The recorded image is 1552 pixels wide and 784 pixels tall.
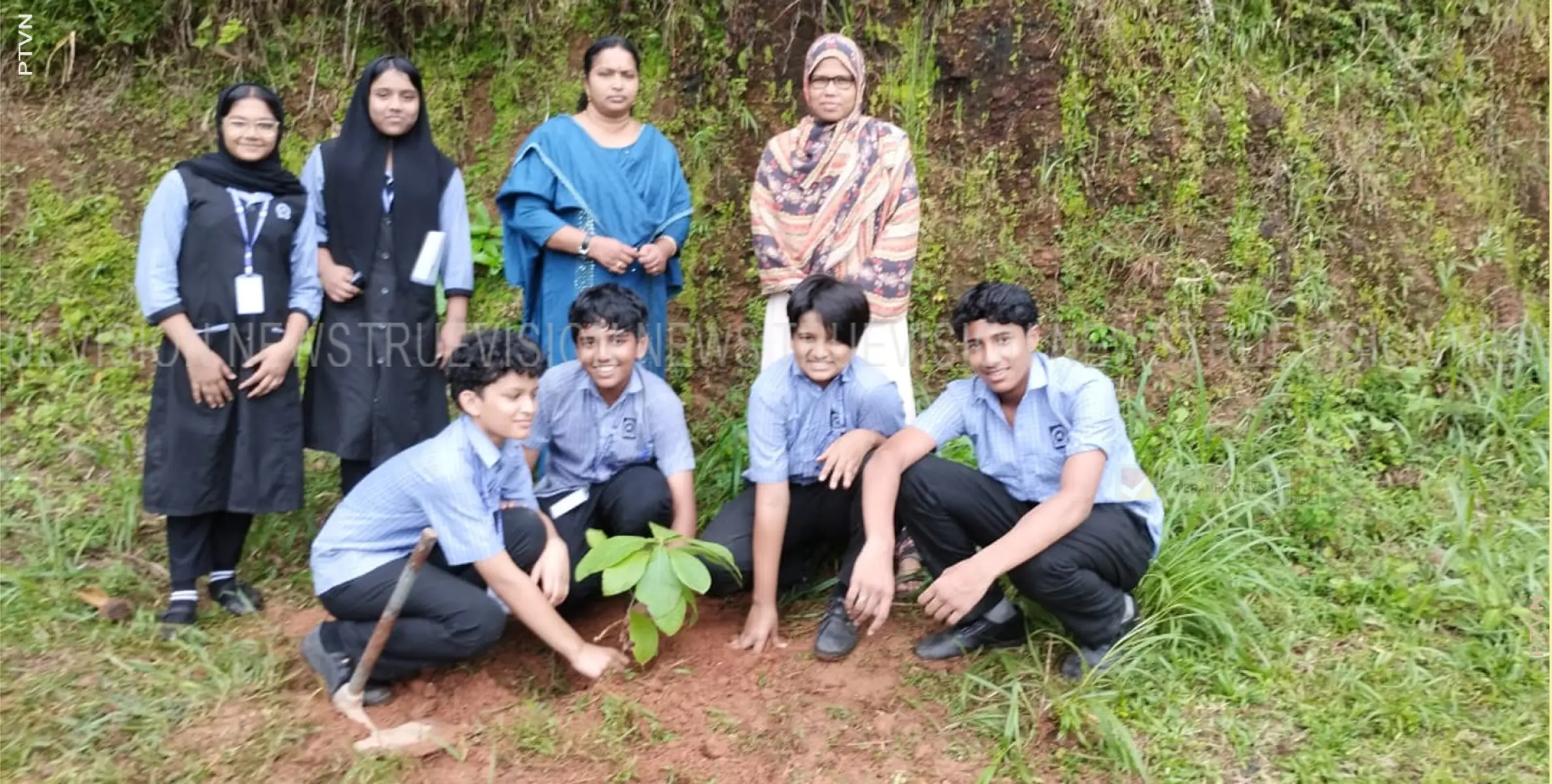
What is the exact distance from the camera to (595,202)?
3592mm

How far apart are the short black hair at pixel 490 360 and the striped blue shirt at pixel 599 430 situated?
325 millimetres

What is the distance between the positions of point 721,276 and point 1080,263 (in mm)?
1542

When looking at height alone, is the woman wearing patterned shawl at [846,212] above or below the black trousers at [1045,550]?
above

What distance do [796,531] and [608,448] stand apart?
61cm

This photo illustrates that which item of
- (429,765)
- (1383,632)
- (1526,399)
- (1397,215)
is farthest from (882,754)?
(1397,215)

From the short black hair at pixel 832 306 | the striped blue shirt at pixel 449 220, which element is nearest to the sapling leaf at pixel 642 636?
the short black hair at pixel 832 306

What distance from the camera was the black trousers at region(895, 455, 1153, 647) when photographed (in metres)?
2.86

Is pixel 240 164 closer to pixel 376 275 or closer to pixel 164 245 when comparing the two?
pixel 164 245

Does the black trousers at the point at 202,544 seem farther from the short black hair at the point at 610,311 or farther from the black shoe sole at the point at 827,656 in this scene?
the black shoe sole at the point at 827,656

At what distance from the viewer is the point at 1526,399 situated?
4.21m

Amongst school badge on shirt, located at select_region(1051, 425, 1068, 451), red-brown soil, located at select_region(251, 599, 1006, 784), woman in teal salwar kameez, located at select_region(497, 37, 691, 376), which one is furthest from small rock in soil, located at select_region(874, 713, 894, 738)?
woman in teal salwar kameez, located at select_region(497, 37, 691, 376)

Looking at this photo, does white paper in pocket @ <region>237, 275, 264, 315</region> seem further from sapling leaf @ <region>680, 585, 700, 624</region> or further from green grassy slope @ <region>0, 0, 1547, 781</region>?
sapling leaf @ <region>680, 585, 700, 624</region>

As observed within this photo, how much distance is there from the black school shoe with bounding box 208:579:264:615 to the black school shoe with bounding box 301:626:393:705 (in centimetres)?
50

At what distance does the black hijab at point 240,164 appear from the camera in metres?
3.20
